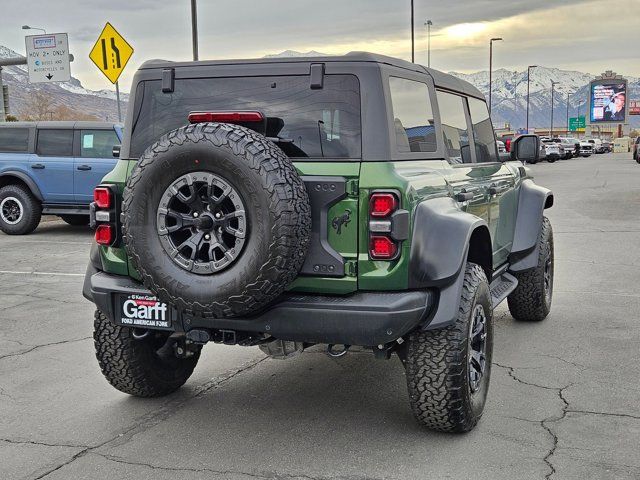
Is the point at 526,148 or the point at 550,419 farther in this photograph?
the point at 526,148

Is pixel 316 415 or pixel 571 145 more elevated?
pixel 571 145

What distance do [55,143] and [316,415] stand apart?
1053 cm

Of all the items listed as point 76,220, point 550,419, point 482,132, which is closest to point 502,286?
point 482,132

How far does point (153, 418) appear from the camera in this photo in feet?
15.4

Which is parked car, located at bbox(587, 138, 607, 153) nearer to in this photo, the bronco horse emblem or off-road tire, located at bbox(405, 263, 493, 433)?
off-road tire, located at bbox(405, 263, 493, 433)

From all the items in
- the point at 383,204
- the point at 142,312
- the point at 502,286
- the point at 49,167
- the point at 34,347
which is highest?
the point at 383,204

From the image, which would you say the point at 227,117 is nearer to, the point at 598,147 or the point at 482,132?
the point at 482,132

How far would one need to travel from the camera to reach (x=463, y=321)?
4.22 m

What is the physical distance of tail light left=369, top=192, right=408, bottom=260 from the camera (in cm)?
389

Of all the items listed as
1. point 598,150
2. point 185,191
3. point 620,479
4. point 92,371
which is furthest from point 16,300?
point 598,150

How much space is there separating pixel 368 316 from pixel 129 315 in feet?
4.39

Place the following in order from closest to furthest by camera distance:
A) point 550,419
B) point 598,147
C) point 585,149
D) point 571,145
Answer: point 550,419 → point 571,145 → point 585,149 → point 598,147

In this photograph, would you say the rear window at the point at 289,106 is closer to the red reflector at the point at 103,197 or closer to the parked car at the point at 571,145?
the red reflector at the point at 103,197

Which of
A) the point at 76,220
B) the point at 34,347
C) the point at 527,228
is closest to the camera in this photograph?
the point at 34,347
